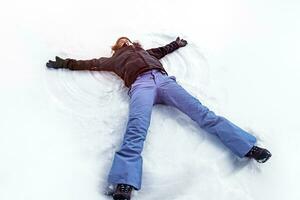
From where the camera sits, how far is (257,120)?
1848mm

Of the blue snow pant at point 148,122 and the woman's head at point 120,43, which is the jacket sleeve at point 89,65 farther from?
the blue snow pant at point 148,122

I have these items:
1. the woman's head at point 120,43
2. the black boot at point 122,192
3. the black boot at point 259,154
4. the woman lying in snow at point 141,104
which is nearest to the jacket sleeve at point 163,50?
the woman lying in snow at point 141,104

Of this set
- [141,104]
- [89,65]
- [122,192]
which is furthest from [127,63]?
[122,192]

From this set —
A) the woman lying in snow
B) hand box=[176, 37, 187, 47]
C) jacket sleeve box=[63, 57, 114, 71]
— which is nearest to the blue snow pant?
the woman lying in snow

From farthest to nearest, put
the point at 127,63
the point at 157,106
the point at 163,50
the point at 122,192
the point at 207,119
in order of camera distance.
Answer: the point at 163,50, the point at 127,63, the point at 157,106, the point at 207,119, the point at 122,192

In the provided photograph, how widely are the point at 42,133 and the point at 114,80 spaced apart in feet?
1.64

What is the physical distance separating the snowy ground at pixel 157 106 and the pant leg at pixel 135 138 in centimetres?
6

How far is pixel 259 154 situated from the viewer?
1.60 m

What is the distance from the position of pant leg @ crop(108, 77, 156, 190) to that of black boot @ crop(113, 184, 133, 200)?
0.05 ft

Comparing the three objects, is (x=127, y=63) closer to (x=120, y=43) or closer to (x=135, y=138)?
(x=120, y=43)

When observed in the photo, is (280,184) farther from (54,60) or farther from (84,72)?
(54,60)

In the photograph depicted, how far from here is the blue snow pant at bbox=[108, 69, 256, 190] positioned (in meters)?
1.52

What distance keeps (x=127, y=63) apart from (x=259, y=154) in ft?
2.48

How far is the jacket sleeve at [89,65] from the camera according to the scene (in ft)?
6.91
